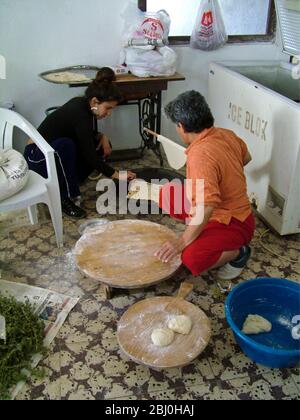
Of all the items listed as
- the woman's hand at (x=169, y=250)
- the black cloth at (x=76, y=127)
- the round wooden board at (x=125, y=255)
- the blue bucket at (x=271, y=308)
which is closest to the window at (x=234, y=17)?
the black cloth at (x=76, y=127)

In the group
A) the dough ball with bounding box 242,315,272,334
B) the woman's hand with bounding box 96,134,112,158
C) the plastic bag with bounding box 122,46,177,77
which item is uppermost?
the plastic bag with bounding box 122,46,177,77

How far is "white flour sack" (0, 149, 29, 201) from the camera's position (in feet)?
5.34

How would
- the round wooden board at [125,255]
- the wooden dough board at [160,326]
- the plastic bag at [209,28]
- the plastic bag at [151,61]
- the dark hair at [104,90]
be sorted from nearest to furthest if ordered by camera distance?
the wooden dough board at [160,326]
the round wooden board at [125,255]
the dark hair at [104,90]
the plastic bag at [151,61]
the plastic bag at [209,28]

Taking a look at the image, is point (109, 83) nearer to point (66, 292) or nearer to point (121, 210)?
point (121, 210)

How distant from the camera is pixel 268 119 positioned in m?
1.95

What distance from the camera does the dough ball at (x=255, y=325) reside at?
140 centimetres

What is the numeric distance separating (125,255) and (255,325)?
0.59 m

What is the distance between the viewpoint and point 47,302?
62.6 inches

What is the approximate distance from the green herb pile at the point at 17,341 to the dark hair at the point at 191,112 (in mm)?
961

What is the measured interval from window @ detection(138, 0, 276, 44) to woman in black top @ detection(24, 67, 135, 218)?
84 cm

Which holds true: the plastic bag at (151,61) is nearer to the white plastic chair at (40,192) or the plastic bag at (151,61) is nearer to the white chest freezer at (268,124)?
the white chest freezer at (268,124)

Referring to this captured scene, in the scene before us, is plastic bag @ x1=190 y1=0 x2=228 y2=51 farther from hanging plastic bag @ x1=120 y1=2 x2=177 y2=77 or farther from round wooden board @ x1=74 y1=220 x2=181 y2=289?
round wooden board @ x1=74 y1=220 x2=181 y2=289

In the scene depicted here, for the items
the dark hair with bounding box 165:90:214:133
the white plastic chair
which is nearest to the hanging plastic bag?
the white plastic chair
